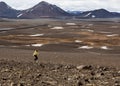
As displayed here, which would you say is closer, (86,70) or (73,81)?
(73,81)

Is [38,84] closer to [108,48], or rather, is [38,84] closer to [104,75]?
[104,75]

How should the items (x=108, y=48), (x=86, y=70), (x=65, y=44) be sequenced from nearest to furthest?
(x=86, y=70), (x=108, y=48), (x=65, y=44)

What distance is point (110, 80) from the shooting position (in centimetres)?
1920

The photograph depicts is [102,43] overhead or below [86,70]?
below

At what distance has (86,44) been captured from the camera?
66.4 m

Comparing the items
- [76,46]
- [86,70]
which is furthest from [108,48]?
[86,70]

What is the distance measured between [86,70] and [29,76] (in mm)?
5122

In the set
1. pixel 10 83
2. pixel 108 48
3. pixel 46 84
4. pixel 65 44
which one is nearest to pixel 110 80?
pixel 46 84

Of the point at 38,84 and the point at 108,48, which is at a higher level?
the point at 38,84

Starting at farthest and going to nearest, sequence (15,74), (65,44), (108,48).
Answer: (65,44) → (108,48) → (15,74)

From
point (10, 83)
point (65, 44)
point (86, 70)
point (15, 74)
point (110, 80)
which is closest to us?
point (10, 83)

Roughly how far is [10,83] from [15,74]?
285 cm

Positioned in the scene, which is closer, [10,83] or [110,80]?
[10,83]

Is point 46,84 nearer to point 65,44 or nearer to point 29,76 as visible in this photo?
point 29,76
